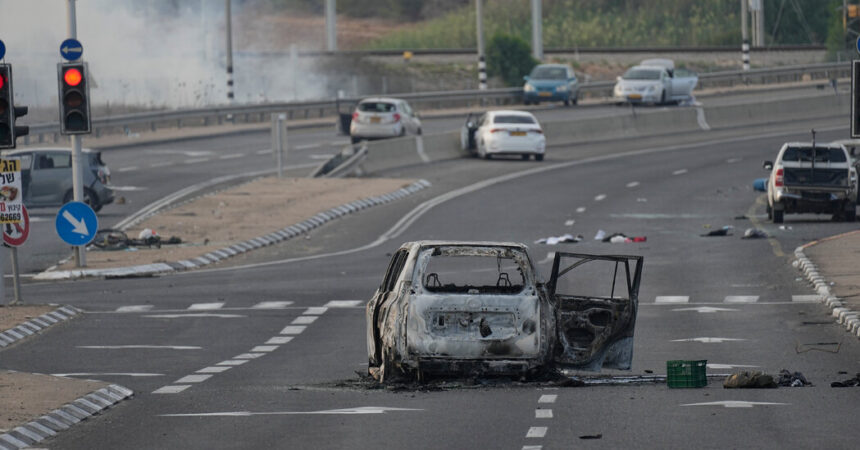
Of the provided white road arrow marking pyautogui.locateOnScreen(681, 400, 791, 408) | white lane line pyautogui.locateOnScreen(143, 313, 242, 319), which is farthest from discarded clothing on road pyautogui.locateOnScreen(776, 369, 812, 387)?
white lane line pyautogui.locateOnScreen(143, 313, 242, 319)

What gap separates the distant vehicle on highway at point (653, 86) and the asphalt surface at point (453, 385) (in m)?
22.6

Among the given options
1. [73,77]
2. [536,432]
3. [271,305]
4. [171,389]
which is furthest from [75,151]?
[536,432]

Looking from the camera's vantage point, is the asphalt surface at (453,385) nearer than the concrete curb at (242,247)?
Yes

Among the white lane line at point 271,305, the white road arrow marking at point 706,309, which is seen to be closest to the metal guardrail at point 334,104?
the white lane line at point 271,305

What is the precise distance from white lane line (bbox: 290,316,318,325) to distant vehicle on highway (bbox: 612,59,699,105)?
4666cm

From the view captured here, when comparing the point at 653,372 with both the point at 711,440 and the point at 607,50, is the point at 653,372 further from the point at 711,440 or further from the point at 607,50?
the point at 607,50

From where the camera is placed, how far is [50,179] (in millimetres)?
41188

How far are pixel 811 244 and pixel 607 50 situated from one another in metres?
65.9

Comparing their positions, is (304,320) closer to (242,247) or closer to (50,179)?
(242,247)

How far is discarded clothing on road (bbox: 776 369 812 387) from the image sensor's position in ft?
52.2

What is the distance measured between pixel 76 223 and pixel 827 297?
12278 millimetres

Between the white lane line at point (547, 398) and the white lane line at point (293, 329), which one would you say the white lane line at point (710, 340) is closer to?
the white lane line at point (293, 329)

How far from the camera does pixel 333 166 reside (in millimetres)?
51438

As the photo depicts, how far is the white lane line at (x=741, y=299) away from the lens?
25.7 metres
